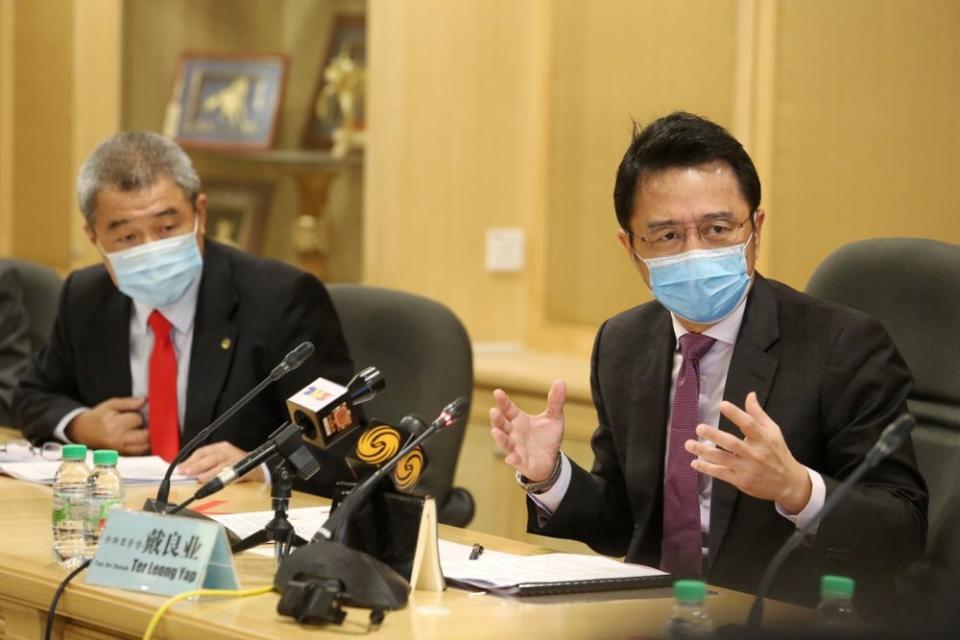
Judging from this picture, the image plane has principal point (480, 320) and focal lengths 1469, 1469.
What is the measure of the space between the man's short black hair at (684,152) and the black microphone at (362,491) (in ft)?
2.08

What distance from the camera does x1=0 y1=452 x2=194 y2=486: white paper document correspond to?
106 inches

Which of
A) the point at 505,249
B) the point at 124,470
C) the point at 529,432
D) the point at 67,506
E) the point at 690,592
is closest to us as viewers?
the point at 690,592

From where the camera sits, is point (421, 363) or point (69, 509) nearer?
point (69, 509)

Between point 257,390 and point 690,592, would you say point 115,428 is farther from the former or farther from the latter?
point 690,592

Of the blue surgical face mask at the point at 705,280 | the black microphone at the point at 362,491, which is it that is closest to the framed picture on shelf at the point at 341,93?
the blue surgical face mask at the point at 705,280

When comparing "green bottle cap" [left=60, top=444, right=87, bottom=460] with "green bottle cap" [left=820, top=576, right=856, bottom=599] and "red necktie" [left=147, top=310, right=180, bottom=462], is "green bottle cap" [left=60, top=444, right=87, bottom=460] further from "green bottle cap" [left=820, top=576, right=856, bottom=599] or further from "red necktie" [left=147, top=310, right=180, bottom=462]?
"green bottle cap" [left=820, top=576, right=856, bottom=599]

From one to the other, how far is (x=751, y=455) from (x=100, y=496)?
3.08 ft

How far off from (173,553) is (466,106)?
2.69 m

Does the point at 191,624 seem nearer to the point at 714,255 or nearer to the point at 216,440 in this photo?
the point at 714,255

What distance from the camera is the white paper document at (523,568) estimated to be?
1966 mm

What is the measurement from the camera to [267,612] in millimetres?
1779

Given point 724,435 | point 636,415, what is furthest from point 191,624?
point 636,415

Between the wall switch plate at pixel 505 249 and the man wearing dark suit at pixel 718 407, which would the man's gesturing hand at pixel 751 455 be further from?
the wall switch plate at pixel 505 249

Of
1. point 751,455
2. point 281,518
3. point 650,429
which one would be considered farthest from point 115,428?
point 751,455
